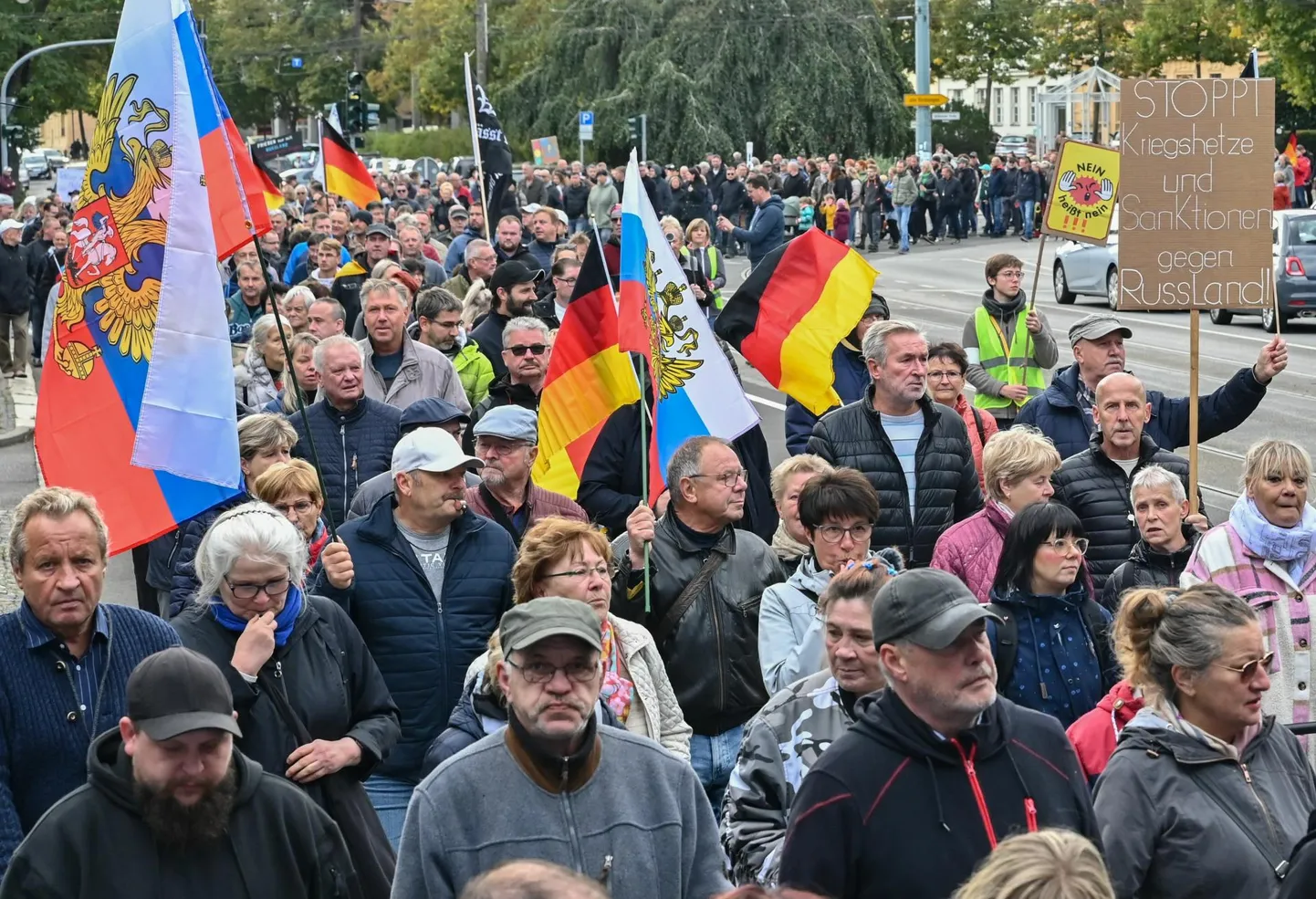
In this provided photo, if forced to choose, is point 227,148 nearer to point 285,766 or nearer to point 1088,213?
point 285,766

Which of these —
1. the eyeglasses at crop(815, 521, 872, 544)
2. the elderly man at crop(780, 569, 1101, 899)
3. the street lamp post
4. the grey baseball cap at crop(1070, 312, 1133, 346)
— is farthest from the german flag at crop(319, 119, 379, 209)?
the street lamp post

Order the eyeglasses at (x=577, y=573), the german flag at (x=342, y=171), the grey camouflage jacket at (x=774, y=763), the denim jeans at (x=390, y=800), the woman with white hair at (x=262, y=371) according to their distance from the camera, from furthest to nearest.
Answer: the german flag at (x=342, y=171), the woman with white hair at (x=262, y=371), the denim jeans at (x=390, y=800), the eyeglasses at (x=577, y=573), the grey camouflage jacket at (x=774, y=763)

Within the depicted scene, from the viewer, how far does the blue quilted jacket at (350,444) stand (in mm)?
8750

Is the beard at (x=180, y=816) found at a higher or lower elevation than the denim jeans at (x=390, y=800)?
higher

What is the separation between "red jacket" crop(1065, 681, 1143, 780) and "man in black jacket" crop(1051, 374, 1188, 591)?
230 centimetres

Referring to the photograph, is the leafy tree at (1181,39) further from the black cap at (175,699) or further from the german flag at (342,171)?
the black cap at (175,699)

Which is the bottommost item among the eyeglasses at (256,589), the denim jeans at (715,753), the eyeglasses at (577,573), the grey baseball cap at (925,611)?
the denim jeans at (715,753)

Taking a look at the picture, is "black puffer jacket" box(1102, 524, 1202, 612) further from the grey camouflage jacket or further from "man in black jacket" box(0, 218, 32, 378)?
"man in black jacket" box(0, 218, 32, 378)

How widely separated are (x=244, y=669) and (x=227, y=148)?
2316 mm

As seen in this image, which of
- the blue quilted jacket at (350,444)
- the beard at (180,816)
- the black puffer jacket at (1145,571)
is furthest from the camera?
the blue quilted jacket at (350,444)

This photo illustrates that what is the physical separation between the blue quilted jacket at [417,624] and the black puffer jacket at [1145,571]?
7.21ft

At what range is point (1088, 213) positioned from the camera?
12391mm

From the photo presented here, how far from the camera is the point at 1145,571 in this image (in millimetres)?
7121

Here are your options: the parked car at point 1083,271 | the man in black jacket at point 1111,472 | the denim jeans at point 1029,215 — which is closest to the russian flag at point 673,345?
the man in black jacket at point 1111,472
